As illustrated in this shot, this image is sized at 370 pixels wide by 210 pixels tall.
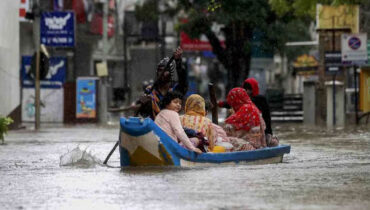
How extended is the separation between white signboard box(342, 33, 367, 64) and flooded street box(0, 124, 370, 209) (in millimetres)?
18771

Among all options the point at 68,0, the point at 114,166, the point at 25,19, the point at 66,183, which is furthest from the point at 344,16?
the point at 66,183

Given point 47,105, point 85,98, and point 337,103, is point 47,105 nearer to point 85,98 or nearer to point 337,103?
point 85,98

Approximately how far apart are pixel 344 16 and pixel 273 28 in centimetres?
698

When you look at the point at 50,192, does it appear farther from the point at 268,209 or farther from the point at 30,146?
the point at 30,146

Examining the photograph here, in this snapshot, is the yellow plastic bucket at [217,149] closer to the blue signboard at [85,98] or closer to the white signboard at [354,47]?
the white signboard at [354,47]

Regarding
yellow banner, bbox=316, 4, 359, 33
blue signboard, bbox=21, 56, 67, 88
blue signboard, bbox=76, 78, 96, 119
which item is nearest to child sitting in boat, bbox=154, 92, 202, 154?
yellow banner, bbox=316, 4, 359, 33

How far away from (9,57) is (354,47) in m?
11.4

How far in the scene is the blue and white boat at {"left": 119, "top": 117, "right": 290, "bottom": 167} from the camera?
1477cm

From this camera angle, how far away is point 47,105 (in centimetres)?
4453

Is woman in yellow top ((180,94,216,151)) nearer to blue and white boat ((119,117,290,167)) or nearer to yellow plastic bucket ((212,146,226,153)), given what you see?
yellow plastic bucket ((212,146,226,153))

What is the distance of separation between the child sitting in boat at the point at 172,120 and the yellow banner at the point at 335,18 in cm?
2608

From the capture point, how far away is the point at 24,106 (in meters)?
43.7

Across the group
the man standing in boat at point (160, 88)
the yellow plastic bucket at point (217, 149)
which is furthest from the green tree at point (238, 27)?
the yellow plastic bucket at point (217, 149)

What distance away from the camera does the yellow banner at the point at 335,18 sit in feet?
135
